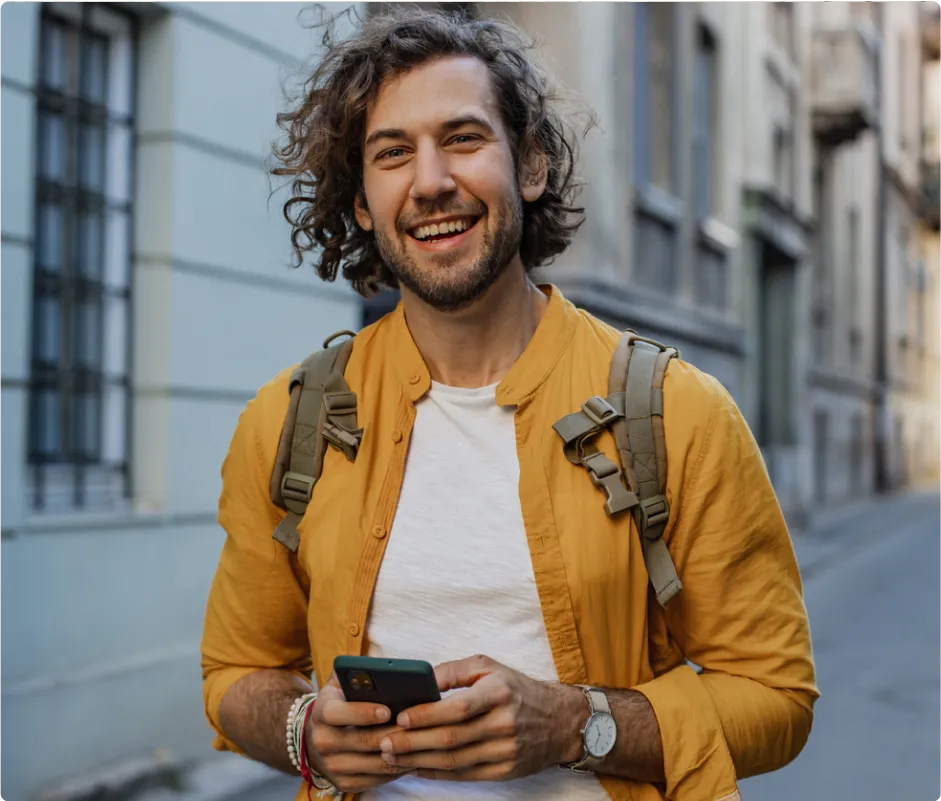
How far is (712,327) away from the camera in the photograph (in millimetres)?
13305

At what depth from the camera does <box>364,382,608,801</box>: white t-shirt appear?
1.90 m

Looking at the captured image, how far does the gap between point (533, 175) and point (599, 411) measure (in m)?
0.62

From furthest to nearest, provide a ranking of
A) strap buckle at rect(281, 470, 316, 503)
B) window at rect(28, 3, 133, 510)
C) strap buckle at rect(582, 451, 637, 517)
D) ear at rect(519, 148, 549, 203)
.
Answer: window at rect(28, 3, 133, 510)
ear at rect(519, 148, 549, 203)
strap buckle at rect(281, 470, 316, 503)
strap buckle at rect(582, 451, 637, 517)

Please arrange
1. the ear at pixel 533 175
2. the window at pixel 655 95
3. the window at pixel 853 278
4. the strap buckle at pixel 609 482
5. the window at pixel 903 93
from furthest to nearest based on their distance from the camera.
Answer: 1. the window at pixel 903 93
2. the window at pixel 853 278
3. the window at pixel 655 95
4. the ear at pixel 533 175
5. the strap buckle at pixel 609 482

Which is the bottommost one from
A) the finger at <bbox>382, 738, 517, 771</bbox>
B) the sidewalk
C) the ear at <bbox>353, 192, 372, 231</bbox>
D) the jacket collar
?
the sidewalk

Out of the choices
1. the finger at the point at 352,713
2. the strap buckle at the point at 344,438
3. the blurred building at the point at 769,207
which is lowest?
the finger at the point at 352,713

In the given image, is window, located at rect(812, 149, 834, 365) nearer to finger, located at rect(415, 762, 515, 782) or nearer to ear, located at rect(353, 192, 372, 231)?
ear, located at rect(353, 192, 372, 231)

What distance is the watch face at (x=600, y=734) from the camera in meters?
1.83

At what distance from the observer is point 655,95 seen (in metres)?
12.3

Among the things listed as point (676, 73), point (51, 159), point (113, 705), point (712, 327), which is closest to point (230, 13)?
point (51, 159)

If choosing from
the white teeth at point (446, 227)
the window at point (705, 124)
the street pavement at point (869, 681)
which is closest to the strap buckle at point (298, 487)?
the white teeth at point (446, 227)

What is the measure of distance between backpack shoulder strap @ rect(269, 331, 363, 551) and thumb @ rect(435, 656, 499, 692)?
393mm

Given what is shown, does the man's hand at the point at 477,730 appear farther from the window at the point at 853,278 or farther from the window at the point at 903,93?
the window at the point at 903,93

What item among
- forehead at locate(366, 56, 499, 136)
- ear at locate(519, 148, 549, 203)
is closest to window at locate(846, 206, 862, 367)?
ear at locate(519, 148, 549, 203)
